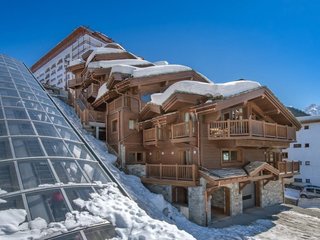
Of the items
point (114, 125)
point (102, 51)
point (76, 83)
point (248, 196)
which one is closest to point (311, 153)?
point (248, 196)

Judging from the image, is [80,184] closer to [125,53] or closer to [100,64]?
[100,64]

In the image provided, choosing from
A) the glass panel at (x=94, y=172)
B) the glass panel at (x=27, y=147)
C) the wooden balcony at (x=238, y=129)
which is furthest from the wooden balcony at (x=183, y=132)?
the glass panel at (x=27, y=147)

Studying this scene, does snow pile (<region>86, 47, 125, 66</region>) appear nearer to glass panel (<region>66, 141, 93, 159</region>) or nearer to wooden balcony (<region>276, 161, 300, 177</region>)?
wooden balcony (<region>276, 161, 300, 177</region>)

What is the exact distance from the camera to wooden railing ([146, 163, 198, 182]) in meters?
12.0

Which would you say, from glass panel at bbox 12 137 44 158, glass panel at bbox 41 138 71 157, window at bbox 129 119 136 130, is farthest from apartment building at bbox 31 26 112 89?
glass panel at bbox 12 137 44 158

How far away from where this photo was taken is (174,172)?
12906 mm

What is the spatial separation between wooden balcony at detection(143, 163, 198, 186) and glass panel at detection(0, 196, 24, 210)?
381 inches

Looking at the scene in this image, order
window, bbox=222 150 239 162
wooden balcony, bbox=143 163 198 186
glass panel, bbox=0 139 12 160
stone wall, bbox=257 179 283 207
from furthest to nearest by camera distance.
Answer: stone wall, bbox=257 179 283 207 < window, bbox=222 150 239 162 < wooden balcony, bbox=143 163 198 186 < glass panel, bbox=0 139 12 160

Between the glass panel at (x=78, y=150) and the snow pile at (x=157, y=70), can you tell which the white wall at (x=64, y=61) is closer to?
the snow pile at (x=157, y=70)

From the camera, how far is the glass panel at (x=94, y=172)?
4.68 metres

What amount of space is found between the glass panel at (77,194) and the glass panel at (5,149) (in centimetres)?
135

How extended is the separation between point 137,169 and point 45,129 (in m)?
9.85

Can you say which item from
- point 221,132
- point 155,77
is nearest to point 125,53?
point 155,77

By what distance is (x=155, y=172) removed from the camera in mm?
13922
